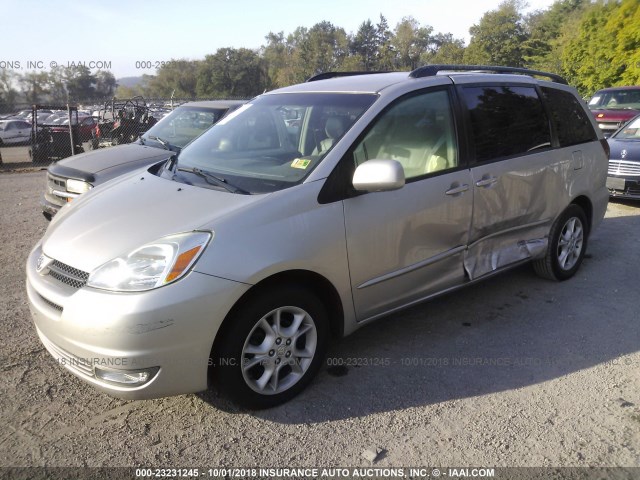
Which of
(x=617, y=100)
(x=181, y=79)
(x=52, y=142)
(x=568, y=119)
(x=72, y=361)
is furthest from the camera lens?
(x=181, y=79)

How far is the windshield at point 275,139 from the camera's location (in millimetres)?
3117

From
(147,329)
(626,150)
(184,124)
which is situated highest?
(184,124)

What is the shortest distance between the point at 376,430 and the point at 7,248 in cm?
497

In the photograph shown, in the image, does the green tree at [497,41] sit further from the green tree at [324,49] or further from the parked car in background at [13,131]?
the parked car in background at [13,131]

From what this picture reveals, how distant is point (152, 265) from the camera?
2.51 meters

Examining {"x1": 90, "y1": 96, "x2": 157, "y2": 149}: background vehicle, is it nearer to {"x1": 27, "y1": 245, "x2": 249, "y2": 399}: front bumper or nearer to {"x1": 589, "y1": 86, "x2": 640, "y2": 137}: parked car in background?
{"x1": 27, "y1": 245, "x2": 249, "y2": 399}: front bumper

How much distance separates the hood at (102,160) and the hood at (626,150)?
6747 millimetres

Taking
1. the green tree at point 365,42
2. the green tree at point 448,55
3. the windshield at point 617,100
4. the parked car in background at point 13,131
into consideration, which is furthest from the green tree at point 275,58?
the windshield at point 617,100

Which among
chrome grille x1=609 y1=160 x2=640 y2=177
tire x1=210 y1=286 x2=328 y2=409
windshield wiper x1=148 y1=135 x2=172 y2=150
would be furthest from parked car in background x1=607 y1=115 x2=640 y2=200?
tire x1=210 y1=286 x2=328 y2=409

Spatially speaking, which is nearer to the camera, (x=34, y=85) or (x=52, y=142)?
(x=52, y=142)

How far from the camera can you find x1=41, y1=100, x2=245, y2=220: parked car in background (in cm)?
572

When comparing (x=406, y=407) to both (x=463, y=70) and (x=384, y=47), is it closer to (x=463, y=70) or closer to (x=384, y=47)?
(x=463, y=70)

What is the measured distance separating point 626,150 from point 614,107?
755cm

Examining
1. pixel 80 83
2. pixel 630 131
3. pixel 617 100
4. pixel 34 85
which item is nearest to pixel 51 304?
pixel 630 131
